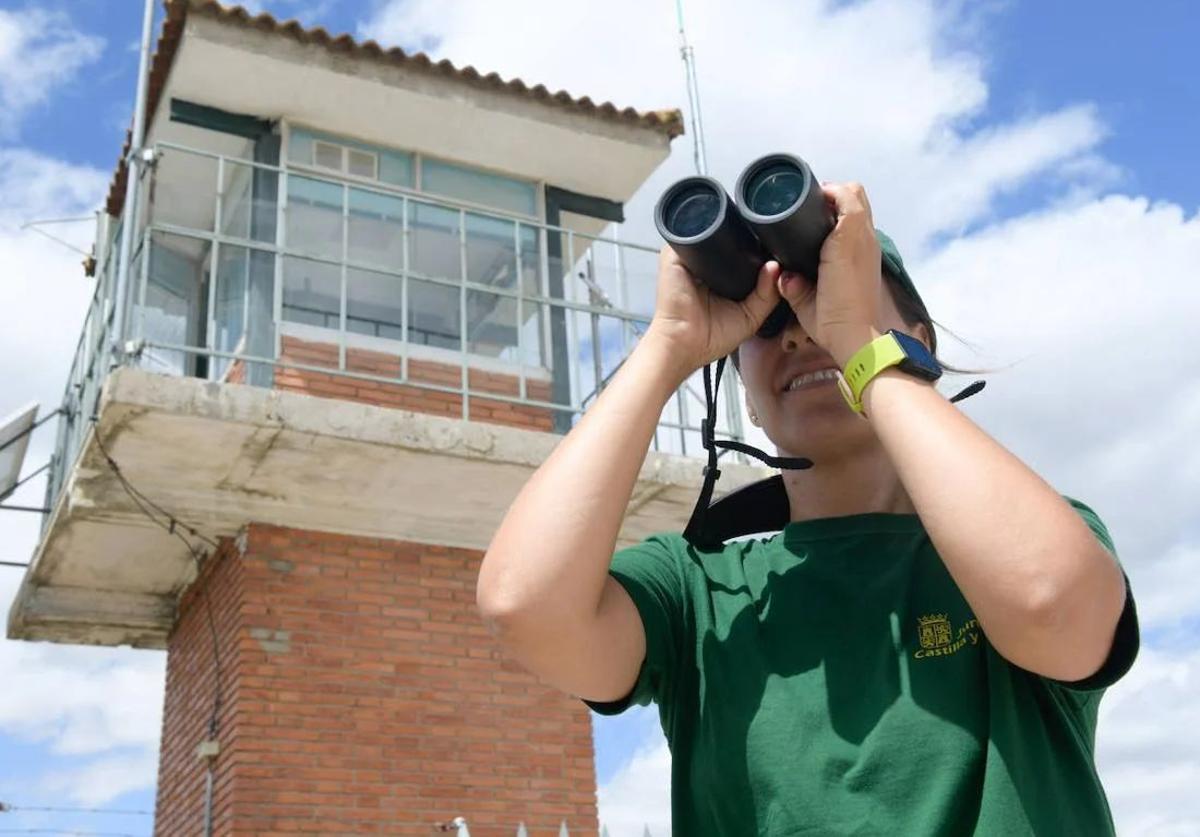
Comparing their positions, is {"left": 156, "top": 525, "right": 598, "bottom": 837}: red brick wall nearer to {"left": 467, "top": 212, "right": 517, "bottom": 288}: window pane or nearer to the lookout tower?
the lookout tower

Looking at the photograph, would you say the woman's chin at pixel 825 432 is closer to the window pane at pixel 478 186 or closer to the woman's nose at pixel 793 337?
the woman's nose at pixel 793 337

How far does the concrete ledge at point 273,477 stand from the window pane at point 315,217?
1.23m

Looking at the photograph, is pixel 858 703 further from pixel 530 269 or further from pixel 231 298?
pixel 530 269

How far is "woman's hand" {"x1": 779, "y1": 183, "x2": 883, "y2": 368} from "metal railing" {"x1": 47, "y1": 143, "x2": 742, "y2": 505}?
4634 millimetres

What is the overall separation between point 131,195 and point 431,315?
1640 mm

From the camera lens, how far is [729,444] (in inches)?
61.8

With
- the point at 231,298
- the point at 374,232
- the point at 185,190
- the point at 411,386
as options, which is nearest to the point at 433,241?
the point at 374,232

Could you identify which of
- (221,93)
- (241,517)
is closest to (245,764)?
(241,517)

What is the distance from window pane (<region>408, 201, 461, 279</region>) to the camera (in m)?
6.81

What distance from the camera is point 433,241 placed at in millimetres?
6852

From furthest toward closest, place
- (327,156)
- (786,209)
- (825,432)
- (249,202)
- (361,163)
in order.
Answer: (361,163)
(327,156)
(249,202)
(825,432)
(786,209)

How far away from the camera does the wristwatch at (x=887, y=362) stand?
1278 mm

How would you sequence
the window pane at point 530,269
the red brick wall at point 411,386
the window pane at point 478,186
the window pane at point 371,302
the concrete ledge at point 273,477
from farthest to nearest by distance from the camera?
the window pane at point 478,186, the window pane at point 530,269, the window pane at point 371,302, the red brick wall at point 411,386, the concrete ledge at point 273,477

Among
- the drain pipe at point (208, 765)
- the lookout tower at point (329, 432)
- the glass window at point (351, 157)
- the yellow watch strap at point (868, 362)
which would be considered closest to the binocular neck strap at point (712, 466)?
the yellow watch strap at point (868, 362)
